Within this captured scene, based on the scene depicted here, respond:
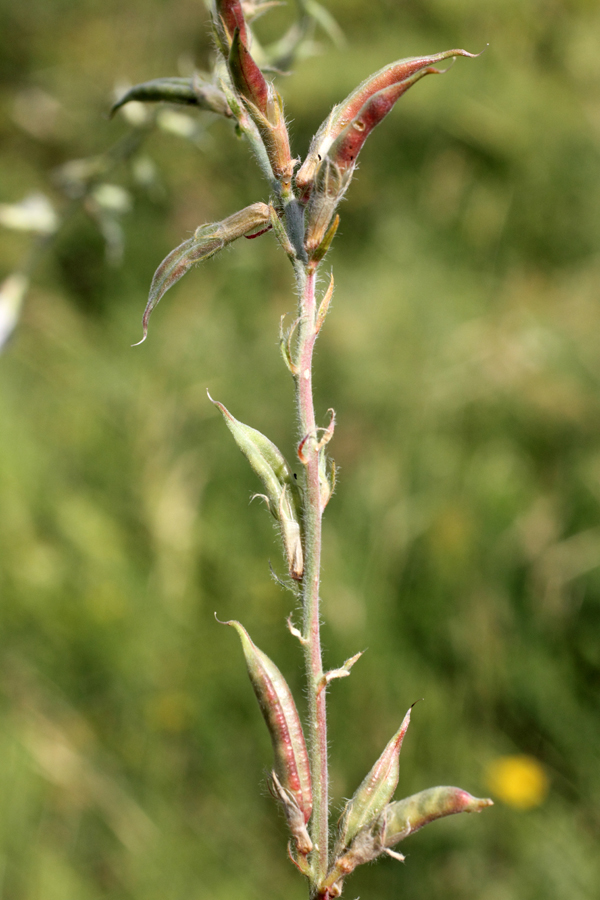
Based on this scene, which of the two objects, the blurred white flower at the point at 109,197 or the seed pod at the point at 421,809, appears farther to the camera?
the blurred white flower at the point at 109,197

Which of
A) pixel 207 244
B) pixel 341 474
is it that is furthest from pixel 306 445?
pixel 341 474

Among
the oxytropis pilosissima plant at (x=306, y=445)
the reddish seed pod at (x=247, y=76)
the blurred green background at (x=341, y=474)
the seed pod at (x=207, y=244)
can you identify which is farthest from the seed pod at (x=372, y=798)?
the blurred green background at (x=341, y=474)

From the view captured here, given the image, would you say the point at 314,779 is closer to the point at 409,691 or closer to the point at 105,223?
the point at 105,223

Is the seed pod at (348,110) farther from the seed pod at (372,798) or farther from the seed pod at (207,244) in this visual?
the seed pod at (372,798)

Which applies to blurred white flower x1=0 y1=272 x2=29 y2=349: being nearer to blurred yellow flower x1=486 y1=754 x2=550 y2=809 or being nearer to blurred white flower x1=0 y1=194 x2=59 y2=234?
blurred white flower x1=0 y1=194 x2=59 y2=234

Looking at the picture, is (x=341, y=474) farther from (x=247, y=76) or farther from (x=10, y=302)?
(x=247, y=76)
